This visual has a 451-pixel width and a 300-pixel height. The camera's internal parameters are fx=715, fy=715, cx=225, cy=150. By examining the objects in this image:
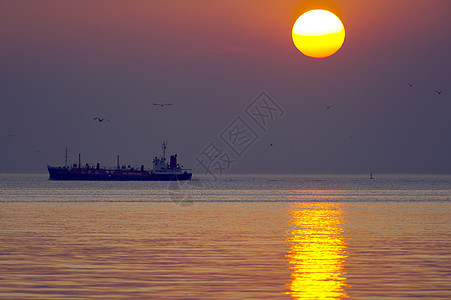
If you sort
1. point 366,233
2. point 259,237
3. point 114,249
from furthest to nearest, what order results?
1. point 366,233
2. point 259,237
3. point 114,249

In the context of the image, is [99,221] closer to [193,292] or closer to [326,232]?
[326,232]

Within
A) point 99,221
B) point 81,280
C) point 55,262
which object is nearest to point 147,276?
point 81,280

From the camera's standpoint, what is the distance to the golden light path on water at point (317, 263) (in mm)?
21269

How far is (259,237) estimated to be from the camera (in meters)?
40.5

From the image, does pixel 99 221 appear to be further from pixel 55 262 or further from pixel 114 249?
pixel 55 262

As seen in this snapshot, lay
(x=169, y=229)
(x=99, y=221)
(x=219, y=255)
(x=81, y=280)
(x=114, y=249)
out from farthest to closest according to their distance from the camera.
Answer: (x=99, y=221), (x=169, y=229), (x=114, y=249), (x=219, y=255), (x=81, y=280)

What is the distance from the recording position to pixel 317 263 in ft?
92.7

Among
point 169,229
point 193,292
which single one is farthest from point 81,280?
point 169,229

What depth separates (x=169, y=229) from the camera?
47375 millimetres

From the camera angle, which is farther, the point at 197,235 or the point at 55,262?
the point at 197,235

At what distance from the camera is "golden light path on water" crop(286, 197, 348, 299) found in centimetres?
2127

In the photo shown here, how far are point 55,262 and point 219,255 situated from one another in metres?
7.07

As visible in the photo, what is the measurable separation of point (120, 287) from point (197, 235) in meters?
20.3

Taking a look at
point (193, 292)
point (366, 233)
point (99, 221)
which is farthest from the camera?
point (99, 221)
